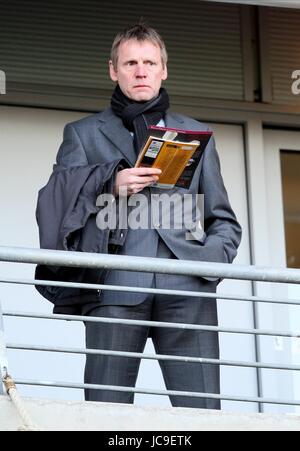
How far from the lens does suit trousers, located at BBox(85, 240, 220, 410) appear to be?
193 inches

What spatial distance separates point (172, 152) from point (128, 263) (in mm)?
469

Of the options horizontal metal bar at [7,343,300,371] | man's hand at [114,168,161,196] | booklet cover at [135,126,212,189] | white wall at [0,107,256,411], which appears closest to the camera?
horizontal metal bar at [7,343,300,371]

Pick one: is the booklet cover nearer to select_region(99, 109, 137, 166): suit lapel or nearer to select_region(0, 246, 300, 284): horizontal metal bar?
A: select_region(99, 109, 137, 166): suit lapel

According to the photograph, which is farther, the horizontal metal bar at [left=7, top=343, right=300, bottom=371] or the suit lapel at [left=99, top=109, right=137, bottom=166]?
the suit lapel at [left=99, top=109, right=137, bottom=166]

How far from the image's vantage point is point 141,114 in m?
5.17

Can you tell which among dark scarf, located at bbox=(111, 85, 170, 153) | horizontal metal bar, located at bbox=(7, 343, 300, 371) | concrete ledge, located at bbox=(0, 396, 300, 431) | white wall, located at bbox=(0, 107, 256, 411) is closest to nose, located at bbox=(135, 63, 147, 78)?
dark scarf, located at bbox=(111, 85, 170, 153)

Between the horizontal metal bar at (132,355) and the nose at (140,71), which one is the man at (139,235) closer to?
the nose at (140,71)

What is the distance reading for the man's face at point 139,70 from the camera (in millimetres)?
5168

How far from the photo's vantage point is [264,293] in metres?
7.12

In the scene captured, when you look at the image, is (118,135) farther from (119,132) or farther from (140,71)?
(140,71)

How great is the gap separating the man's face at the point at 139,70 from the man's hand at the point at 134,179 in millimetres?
403

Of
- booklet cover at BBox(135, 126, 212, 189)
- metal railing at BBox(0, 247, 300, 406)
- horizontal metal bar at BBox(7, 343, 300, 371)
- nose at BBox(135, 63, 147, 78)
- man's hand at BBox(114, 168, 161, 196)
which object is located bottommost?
horizontal metal bar at BBox(7, 343, 300, 371)

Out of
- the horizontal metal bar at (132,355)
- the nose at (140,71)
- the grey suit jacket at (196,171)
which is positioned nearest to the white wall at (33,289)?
the grey suit jacket at (196,171)

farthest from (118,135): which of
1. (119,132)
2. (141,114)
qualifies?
Answer: (141,114)
